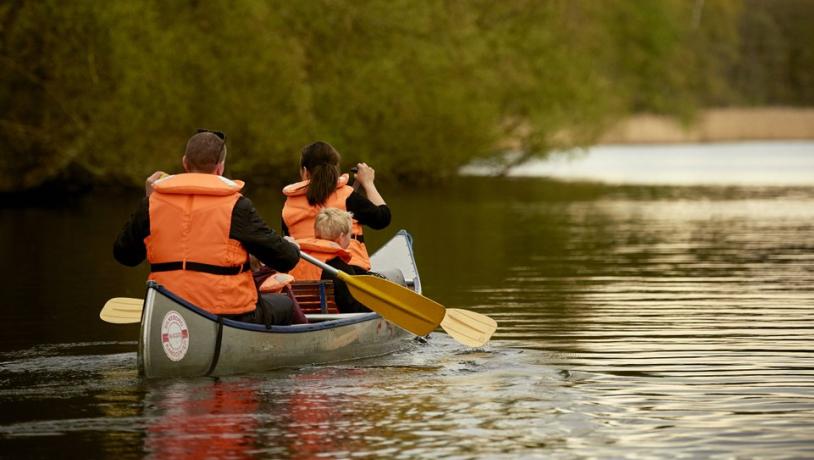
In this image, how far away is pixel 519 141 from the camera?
41156 mm

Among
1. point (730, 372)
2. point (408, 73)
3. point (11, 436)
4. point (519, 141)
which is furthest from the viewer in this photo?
point (519, 141)

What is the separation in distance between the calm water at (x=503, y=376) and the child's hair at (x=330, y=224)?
33.4 inches

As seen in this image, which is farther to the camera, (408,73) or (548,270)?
(408,73)

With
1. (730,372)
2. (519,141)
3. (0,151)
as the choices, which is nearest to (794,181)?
(519,141)

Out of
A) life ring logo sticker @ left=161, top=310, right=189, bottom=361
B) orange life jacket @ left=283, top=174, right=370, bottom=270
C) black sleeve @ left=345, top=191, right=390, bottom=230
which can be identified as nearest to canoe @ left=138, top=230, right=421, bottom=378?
life ring logo sticker @ left=161, top=310, right=189, bottom=361

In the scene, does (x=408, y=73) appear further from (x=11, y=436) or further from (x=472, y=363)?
(x=11, y=436)

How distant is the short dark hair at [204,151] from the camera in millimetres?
9047

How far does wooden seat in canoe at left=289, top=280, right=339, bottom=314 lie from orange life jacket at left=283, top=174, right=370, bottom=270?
34cm

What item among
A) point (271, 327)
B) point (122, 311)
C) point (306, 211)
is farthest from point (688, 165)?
point (271, 327)

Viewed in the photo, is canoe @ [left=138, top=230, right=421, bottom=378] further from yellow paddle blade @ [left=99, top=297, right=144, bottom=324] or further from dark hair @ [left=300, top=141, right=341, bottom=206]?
yellow paddle blade @ [left=99, top=297, right=144, bottom=324]

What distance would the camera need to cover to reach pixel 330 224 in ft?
34.5

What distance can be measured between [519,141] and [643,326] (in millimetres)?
29524

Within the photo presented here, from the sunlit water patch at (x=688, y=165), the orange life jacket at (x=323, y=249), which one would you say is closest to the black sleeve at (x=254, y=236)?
Result: the orange life jacket at (x=323, y=249)

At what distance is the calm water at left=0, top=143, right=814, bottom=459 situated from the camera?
7.48m
